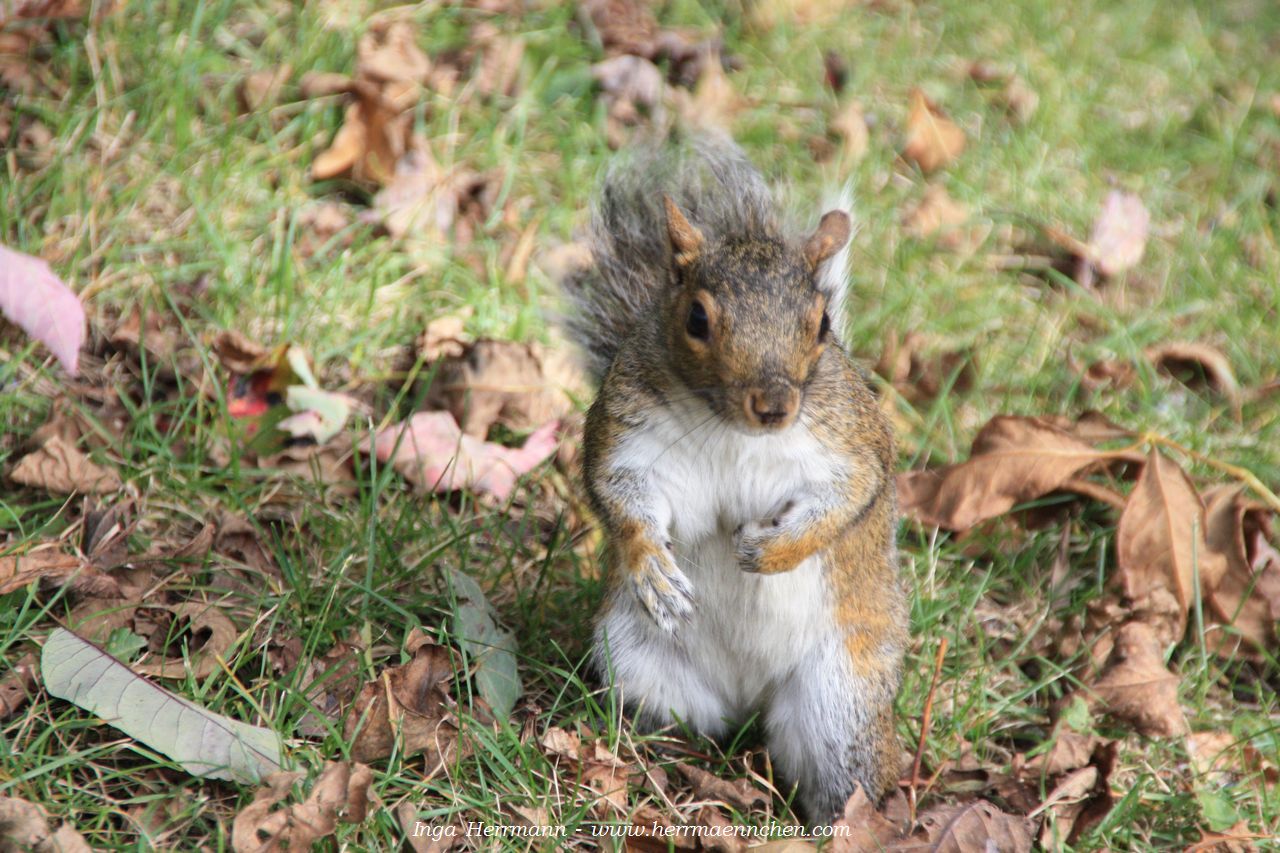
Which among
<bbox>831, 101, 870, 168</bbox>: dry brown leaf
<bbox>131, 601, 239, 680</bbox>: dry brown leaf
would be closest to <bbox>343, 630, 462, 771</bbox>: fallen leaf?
<bbox>131, 601, 239, 680</bbox>: dry brown leaf

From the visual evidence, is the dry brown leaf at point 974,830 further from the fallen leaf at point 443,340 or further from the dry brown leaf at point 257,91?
the dry brown leaf at point 257,91

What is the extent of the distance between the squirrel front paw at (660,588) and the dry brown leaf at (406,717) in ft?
1.20

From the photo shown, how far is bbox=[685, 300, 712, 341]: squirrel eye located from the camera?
205cm

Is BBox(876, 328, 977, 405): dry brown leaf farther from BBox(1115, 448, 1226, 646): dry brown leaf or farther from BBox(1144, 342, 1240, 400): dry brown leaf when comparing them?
BBox(1115, 448, 1226, 646): dry brown leaf

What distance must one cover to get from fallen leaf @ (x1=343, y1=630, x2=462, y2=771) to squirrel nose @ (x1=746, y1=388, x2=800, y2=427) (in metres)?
0.70

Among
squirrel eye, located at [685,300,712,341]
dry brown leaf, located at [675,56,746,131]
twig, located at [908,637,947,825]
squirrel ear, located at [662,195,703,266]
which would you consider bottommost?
twig, located at [908,637,947,825]

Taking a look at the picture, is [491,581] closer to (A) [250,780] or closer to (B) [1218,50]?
(A) [250,780]

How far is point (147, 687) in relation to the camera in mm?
2066

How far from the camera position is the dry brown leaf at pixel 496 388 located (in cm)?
294

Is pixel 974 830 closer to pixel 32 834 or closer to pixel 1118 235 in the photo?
pixel 32 834

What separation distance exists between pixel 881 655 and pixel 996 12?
299cm

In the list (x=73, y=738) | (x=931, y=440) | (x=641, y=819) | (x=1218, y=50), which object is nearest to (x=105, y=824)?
(x=73, y=738)

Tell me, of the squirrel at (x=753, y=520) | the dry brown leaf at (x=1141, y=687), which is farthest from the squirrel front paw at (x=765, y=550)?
the dry brown leaf at (x=1141, y=687)

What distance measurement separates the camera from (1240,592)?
268 cm
